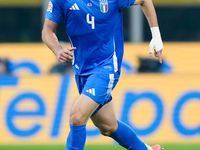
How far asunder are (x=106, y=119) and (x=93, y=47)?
66cm

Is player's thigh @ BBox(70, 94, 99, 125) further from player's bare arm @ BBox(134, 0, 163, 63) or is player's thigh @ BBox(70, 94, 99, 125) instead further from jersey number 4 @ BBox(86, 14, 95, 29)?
player's bare arm @ BBox(134, 0, 163, 63)

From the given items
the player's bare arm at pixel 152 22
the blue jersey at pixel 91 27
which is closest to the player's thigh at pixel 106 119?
the blue jersey at pixel 91 27

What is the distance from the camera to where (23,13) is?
63.4 ft

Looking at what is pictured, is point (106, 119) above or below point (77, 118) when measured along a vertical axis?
below

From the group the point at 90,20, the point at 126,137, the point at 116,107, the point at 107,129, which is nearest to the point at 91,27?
the point at 90,20

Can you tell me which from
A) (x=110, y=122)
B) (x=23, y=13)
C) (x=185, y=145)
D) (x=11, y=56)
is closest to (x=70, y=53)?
(x=110, y=122)

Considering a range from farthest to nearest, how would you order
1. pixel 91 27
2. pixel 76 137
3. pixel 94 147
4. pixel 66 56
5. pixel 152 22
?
pixel 94 147, pixel 152 22, pixel 91 27, pixel 76 137, pixel 66 56

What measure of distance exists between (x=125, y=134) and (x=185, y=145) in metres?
2.69

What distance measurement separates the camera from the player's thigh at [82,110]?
219 inches

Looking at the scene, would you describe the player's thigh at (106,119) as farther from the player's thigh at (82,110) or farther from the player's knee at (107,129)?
the player's thigh at (82,110)

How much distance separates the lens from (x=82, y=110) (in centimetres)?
556

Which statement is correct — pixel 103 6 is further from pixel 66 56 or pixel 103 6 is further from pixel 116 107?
pixel 116 107

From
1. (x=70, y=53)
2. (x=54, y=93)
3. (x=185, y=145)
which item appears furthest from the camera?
(x=54, y=93)

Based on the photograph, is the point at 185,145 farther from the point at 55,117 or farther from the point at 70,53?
the point at 70,53
